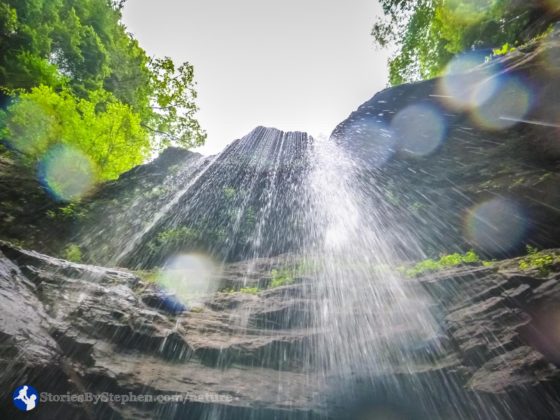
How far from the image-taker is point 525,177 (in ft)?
29.2

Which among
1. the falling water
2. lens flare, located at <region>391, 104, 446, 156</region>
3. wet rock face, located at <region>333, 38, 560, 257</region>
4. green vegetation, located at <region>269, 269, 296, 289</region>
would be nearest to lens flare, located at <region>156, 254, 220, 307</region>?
the falling water

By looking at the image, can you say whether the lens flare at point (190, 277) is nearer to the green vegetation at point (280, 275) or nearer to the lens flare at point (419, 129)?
the green vegetation at point (280, 275)

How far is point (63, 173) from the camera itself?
13.9m

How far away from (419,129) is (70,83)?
1999cm

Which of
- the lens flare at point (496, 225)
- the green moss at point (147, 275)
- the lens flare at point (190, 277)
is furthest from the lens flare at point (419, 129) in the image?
the green moss at point (147, 275)

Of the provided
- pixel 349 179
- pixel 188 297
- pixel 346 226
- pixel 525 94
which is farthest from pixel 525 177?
pixel 188 297

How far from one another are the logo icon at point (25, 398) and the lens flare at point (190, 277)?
3323 mm

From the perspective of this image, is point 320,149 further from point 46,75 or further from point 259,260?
point 46,75

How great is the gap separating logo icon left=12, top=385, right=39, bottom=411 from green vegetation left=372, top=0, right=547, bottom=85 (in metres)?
15.1

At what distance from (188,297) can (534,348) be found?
6739 millimetres

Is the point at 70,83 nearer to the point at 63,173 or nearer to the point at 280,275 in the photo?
the point at 63,173

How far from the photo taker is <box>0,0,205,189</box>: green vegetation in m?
13.6

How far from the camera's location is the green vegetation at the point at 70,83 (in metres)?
13.6

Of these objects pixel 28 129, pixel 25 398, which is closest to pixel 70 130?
pixel 28 129
